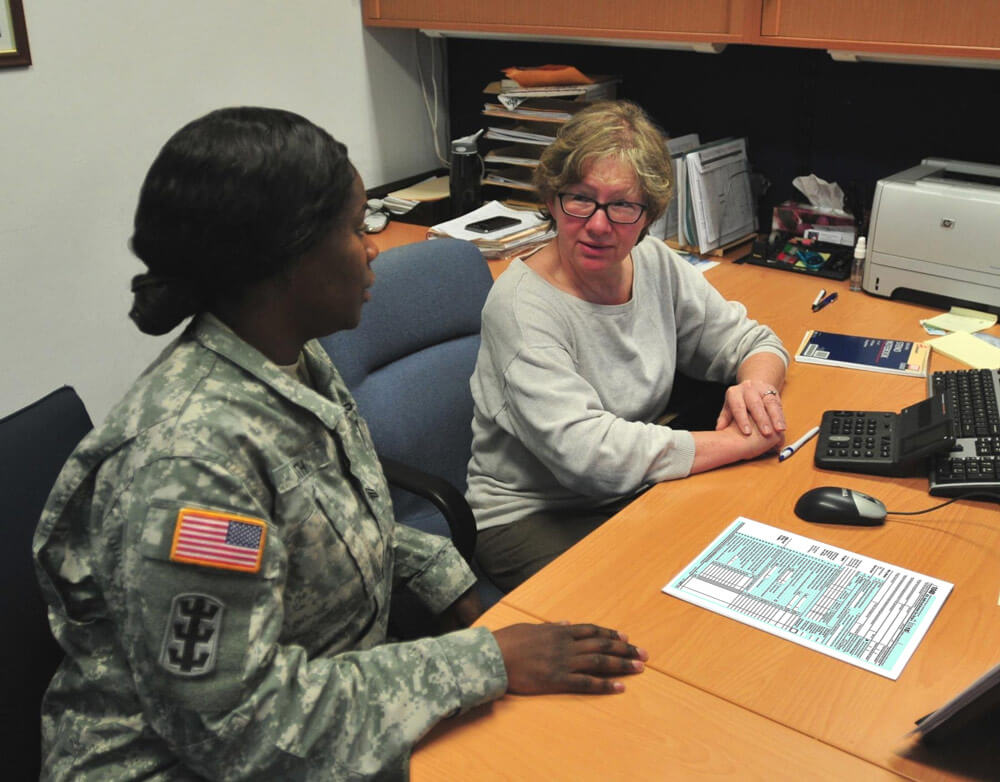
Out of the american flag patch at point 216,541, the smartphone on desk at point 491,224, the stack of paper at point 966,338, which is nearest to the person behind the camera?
the american flag patch at point 216,541

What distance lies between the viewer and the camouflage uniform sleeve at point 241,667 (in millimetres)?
868

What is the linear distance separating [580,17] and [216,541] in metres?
1.91

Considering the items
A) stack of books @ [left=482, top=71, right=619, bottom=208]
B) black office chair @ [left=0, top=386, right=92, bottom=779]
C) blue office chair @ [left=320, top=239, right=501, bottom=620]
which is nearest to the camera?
black office chair @ [left=0, top=386, right=92, bottom=779]

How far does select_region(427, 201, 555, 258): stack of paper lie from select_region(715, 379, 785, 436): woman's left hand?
2.78 ft

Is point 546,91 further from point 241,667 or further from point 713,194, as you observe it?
point 241,667

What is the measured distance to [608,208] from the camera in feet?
→ 5.31

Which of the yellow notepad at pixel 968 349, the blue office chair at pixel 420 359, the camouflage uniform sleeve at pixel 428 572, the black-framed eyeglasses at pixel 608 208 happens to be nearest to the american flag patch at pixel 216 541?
the camouflage uniform sleeve at pixel 428 572

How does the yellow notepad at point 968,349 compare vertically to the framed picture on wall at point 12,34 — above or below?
below

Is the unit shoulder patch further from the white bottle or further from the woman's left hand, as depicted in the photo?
the white bottle

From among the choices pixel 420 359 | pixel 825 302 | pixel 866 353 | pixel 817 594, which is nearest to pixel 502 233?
pixel 420 359

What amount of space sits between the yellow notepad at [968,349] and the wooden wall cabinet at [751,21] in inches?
22.6

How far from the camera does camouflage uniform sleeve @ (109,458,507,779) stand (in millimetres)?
868

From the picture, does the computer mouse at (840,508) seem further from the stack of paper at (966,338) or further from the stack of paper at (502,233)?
the stack of paper at (502,233)

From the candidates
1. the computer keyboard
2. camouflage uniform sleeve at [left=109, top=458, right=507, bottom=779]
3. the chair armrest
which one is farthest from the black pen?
camouflage uniform sleeve at [left=109, top=458, right=507, bottom=779]
